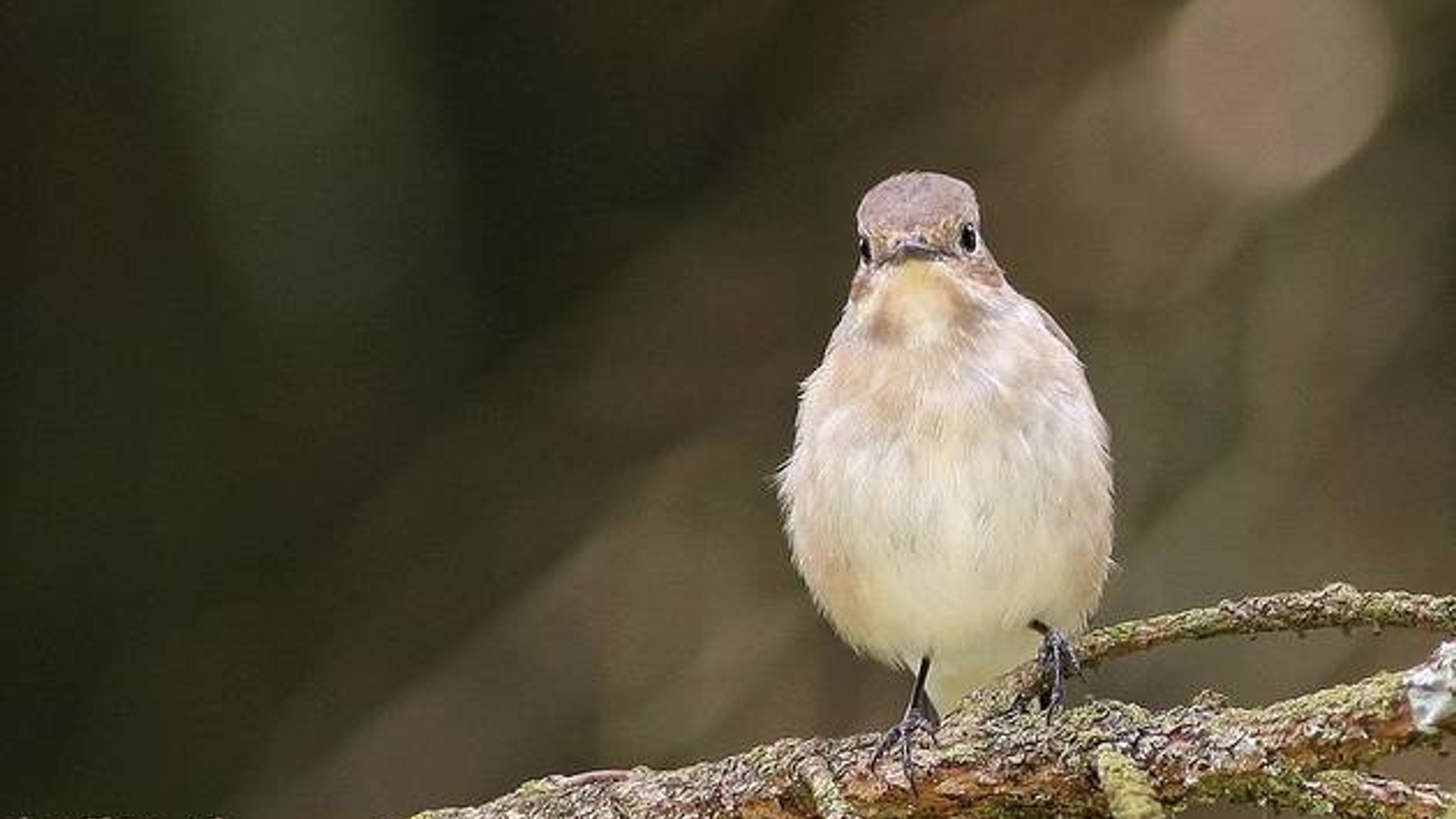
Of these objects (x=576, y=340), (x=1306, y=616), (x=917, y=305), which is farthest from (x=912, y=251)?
(x=576, y=340)

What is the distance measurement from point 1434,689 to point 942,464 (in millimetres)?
1520

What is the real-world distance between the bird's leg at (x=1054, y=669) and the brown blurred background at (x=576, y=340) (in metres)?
2.03

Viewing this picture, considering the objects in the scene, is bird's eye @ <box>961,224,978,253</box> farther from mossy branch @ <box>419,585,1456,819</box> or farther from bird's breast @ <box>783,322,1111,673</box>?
mossy branch @ <box>419,585,1456,819</box>

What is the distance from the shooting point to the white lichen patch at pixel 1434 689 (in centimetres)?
192

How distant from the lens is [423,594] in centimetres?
541

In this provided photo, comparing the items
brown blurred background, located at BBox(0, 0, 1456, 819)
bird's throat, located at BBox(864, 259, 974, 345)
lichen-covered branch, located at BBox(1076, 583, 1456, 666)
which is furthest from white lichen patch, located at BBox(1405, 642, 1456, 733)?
brown blurred background, located at BBox(0, 0, 1456, 819)

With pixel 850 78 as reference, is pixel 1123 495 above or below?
below

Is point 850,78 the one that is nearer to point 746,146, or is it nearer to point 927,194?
point 746,146

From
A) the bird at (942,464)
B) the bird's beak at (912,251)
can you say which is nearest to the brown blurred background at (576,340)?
the bird at (942,464)

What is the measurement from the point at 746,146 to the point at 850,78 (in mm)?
307

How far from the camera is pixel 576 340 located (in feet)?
18.1

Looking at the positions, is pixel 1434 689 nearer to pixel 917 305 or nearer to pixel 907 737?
pixel 907 737

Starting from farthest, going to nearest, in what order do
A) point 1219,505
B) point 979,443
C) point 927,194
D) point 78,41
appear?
1. point 78,41
2. point 1219,505
3. point 927,194
4. point 979,443

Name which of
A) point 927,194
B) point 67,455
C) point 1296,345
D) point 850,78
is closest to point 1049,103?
point 850,78
